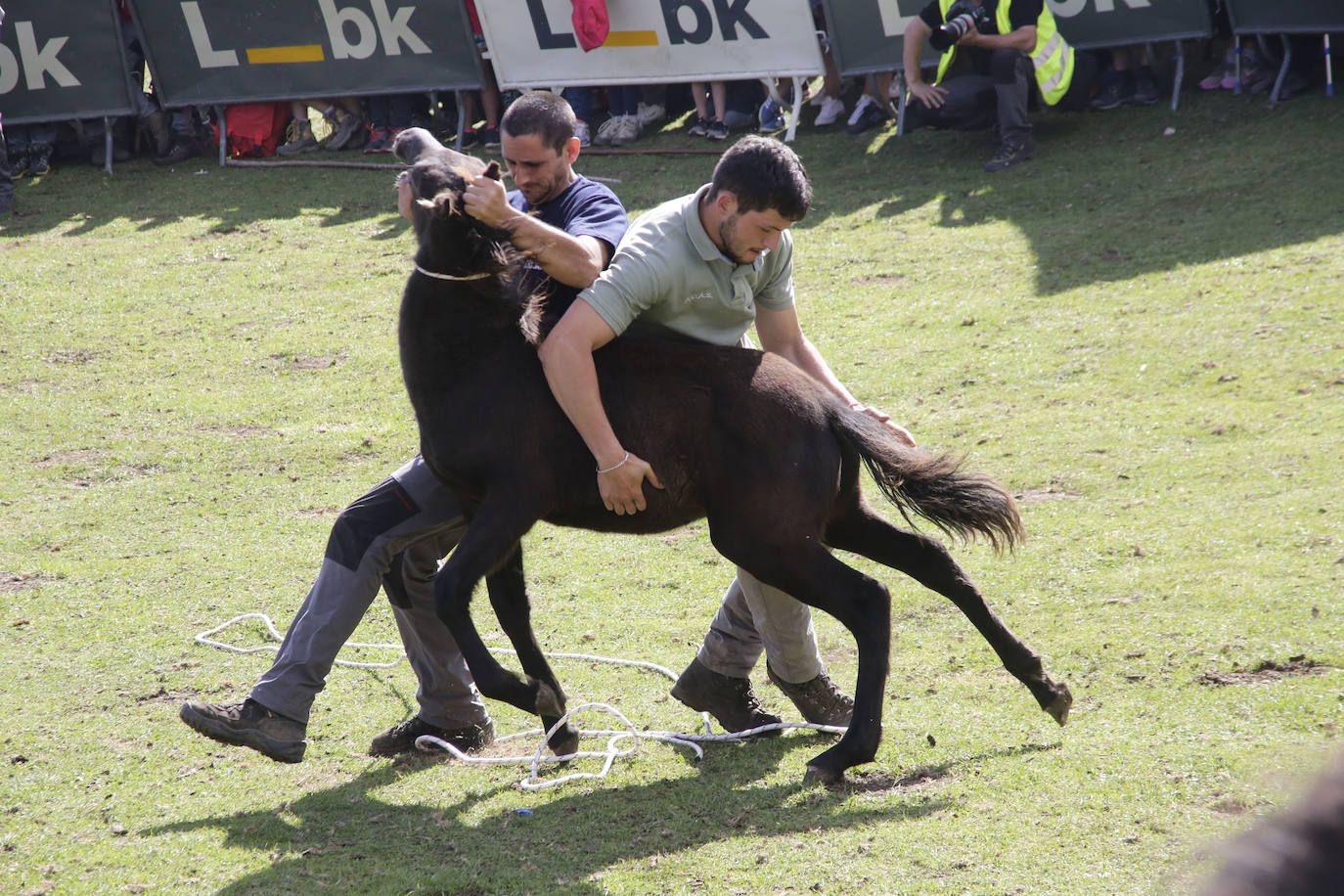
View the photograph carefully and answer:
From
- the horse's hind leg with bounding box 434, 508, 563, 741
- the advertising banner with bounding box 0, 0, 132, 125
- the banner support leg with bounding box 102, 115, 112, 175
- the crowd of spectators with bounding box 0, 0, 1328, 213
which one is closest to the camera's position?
the horse's hind leg with bounding box 434, 508, 563, 741

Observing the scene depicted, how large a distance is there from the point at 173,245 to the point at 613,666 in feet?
Result: 25.5

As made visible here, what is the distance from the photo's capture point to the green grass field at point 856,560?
333cm

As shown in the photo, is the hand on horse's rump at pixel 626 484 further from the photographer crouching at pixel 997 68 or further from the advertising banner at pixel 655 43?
the advertising banner at pixel 655 43

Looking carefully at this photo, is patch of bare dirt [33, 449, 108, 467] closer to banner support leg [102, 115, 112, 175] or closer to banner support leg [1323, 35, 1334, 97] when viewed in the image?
banner support leg [102, 115, 112, 175]

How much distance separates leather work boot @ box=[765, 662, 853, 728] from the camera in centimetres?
409

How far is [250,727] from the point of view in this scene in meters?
3.81

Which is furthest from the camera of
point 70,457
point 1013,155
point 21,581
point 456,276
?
point 1013,155

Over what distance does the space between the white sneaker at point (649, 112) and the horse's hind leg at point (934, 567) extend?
914cm

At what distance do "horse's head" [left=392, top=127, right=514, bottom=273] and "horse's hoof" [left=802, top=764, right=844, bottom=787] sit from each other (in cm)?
175

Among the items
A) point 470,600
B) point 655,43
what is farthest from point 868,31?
point 470,600

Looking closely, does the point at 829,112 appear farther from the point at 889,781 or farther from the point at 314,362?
the point at 889,781

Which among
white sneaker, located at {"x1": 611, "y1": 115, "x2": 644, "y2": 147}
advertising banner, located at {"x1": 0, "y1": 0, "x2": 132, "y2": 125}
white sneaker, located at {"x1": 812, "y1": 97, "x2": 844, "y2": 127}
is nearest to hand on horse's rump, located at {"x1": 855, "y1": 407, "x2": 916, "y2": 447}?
white sneaker, located at {"x1": 812, "y1": 97, "x2": 844, "y2": 127}

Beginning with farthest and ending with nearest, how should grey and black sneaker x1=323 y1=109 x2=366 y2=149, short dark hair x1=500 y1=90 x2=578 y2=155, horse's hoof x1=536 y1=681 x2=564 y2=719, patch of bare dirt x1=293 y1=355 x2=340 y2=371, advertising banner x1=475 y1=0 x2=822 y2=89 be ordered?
grey and black sneaker x1=323 y1=109 x2=366 y2=149 < advertising banner x1=475 y1=0 x2=822 y2=89 < patch of bare dirt x1=293 y1=355 x2=340 y2=371 < short dark hair x1=500 y1=90 x2=578 y2=155 < horse's hoof x1=536 y1=681 x2=564 y2=719

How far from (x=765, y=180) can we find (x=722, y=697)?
1767 mm
